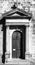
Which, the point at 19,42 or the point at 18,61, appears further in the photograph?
the point at 19,42

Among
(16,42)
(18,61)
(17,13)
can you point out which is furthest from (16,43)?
(17,13)

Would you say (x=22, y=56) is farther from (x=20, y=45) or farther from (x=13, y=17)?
(x=13, y=17)

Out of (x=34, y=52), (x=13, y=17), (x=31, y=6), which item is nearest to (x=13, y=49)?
(x=34, y=52)

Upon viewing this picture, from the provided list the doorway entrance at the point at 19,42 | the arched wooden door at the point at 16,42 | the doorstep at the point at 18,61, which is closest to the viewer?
the doorstep at the point at 18,61

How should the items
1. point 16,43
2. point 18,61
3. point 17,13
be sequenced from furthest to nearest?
point 16,43
point 18,61
point 17,13

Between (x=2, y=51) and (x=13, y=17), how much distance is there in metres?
3.18

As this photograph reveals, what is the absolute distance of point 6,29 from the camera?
13.9 metres

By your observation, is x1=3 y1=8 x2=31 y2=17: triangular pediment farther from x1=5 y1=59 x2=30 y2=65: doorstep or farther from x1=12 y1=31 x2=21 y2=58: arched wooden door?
x1=5 y1=59 x2=30 y2=65: doorstep

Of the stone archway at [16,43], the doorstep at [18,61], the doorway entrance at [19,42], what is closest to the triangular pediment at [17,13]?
the doorway entrance at [19,42]

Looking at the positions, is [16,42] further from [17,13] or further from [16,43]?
[17,13]

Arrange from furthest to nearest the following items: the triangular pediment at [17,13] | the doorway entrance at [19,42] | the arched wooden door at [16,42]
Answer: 1. the arched wooden door at [16,42]
2. the doorway entrance at [19,42]
3. the triangular pediment at [17,13]

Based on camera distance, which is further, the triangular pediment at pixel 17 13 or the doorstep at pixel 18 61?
the doorstep at pixel 18 61

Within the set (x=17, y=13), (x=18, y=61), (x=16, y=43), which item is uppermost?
(x=17, y=13)

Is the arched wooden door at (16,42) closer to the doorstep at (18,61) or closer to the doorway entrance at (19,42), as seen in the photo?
the doorway entrance at (19,42)
